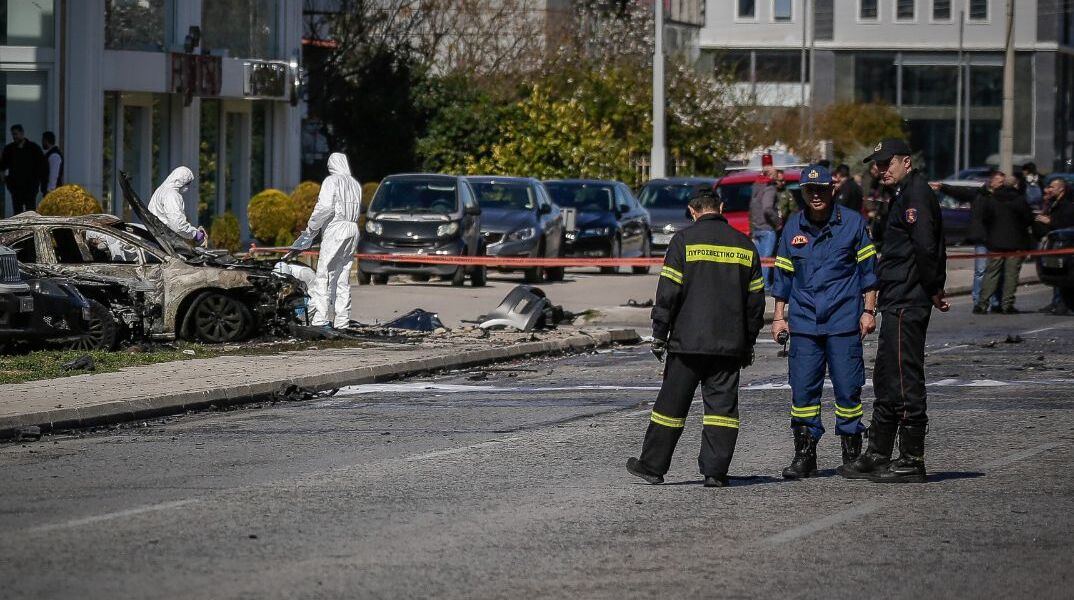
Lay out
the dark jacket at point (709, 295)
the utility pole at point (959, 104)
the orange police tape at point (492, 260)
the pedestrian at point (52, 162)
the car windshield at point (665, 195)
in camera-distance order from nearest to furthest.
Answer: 1. the dark jacket at point (709, 295)
2. the orange police tape at point (492, 260)
3. the pedestrian at point (52, 162)
4. the car windshield at point (665, 195)
5. the utility pole at point (959, 104)

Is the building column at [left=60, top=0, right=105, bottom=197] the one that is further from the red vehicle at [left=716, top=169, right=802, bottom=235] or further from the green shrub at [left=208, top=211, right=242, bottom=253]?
the red vehicle at [left=716, top=169, right=802, bottom=235]

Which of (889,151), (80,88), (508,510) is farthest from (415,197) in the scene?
(508,510)

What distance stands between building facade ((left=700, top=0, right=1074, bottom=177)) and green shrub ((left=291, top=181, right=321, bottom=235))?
53.7 metres

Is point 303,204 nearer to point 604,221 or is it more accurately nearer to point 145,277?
point 604,221

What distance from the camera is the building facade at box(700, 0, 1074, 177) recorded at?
85562 mm

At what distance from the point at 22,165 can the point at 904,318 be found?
67.2 feet

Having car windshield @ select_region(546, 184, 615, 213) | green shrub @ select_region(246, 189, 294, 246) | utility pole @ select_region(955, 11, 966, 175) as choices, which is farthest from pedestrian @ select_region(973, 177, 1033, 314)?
utility pole @ select_region(955, 11, 966, 175)

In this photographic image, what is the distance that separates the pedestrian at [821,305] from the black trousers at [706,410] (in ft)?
1.29

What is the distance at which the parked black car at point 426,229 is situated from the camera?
88.0 feet

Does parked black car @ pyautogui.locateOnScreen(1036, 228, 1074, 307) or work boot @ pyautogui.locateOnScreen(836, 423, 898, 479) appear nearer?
work boot @ pyautogui.locateOnScreen(836, 423, 898, 479)

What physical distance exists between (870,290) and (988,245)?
1484cm

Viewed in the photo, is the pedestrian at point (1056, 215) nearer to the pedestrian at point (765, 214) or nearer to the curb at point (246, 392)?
the pedestrian at point (765, 214)

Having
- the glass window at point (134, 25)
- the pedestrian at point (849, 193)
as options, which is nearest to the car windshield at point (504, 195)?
the pedestrian at point (849, 193)

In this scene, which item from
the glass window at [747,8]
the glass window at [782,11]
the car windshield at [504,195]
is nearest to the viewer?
the car windshield at [504,195]
